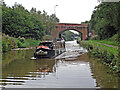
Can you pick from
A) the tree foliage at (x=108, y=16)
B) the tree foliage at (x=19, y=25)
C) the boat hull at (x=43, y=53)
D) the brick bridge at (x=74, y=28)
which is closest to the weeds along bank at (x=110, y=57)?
the tree foliage at (x=108, y=16)

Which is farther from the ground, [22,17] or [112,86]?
[22,17]

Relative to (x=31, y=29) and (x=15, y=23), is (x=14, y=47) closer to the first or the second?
(x=15, y=23)

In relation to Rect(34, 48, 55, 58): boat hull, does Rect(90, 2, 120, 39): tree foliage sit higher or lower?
higher

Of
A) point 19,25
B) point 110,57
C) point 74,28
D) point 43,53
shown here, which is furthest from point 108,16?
point 74,28

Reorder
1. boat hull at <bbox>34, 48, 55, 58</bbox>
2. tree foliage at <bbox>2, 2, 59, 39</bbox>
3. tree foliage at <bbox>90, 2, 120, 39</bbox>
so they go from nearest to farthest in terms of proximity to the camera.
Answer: tree foliage at <bbox>90, 2, 120, 39</bbox>
boat hull at <bbox>34, 48, 55, 58</bbox>
tree foliage at <bbox>2, 2, 59, 39</bbox>

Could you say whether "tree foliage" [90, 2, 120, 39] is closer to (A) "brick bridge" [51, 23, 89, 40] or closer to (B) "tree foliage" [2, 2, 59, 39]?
(B) "tree foliage" [2, 2, 59, 39]

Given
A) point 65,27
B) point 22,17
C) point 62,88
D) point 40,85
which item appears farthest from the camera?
point 65,27

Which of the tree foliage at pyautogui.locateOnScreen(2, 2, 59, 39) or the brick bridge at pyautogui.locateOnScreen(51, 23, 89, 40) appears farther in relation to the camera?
the brick bridge at pyautogui.locateOnScreen(51, 23, 89, 40)

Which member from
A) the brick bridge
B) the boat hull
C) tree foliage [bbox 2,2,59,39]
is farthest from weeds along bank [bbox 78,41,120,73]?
the brick bridge

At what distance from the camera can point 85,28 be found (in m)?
88.2

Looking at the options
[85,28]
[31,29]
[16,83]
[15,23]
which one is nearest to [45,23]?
[31,29]

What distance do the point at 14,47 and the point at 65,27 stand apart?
5334 cm

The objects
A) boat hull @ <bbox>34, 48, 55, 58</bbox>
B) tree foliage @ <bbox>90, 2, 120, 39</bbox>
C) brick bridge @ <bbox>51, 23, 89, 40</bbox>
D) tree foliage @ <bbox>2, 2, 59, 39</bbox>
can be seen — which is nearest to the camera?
tree foliage @ <bbox>90, 2, 120, 39</bbox>

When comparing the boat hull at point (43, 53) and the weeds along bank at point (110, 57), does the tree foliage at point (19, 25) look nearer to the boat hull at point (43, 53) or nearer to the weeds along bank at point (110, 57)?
the boat hull at point (43, 53)
